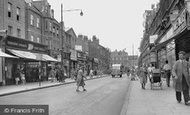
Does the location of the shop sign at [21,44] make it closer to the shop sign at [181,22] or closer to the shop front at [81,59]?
the shop sign at [181,22]

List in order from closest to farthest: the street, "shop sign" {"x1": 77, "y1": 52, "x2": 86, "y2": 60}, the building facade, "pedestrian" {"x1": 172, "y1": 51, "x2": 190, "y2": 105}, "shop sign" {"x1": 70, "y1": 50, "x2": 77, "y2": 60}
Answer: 1. "pedestrian" {"x1": 172, "y1": 51, "x2": 190, "y2": 105}
2. the street
3. the building facade
4. "shop sign" {"x1": 70, "y1": 50, "x2": 77, "y2": 60}
5. "shop sign" {"x1": 77, "y1": 52, "x2": 86, "y2": 60}

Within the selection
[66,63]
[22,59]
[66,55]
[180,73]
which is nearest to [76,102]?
[180,73]

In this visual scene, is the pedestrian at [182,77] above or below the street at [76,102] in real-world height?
above

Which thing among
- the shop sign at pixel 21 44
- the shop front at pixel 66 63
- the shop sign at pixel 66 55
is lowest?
the shop front at pixel 66 63

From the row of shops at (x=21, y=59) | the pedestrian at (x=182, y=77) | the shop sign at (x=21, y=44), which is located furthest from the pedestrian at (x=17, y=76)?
the pedestrian at (x=182, y=77)

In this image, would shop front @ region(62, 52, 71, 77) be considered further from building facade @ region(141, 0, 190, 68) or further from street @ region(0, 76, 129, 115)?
street @ region(0, 76, 129, 115)

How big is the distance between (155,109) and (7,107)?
696 cm

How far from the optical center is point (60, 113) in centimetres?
1040

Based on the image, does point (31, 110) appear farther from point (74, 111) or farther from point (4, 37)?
point (4, 37)

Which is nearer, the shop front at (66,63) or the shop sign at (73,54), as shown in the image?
the shop front at (66,63)

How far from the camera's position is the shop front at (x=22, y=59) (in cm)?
3004

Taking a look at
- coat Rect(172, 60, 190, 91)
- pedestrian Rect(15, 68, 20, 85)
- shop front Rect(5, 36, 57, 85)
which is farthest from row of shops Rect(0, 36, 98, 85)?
coat Rect(172, 60, 190, 91)

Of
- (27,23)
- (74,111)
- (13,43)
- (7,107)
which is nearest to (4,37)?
(13,43)

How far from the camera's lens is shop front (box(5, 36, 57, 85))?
3004cm
